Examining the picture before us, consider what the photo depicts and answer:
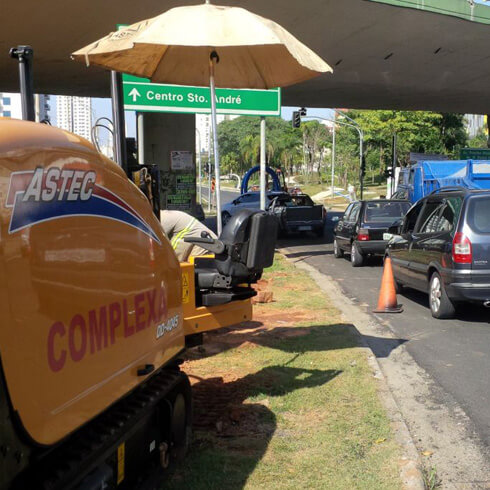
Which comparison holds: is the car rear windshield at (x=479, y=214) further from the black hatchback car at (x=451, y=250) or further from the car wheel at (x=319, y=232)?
the car wheel at (x=319, y=232)

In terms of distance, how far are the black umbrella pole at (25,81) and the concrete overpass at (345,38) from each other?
1061cm

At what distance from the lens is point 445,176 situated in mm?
21172

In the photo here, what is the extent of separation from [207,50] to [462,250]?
408 centimetres

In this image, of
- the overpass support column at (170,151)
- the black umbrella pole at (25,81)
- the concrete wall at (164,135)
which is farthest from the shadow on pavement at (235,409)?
the concrete wall at (164,135)

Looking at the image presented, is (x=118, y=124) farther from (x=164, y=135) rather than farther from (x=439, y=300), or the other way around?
(x=164, y=135)

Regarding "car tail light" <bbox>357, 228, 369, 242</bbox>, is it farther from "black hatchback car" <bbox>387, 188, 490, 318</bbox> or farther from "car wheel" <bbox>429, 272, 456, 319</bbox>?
"car wheel" <bbox>429, 272, 456, 319</bbox>

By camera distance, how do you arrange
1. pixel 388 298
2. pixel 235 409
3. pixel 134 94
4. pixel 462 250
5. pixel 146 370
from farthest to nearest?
pixel 134 94 → pixel 388 298 → pixel 462 250 → pixel 235 409 → pixel 146 370

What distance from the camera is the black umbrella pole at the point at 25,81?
2970 millimetres

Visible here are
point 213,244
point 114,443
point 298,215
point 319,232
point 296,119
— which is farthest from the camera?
point 296,119

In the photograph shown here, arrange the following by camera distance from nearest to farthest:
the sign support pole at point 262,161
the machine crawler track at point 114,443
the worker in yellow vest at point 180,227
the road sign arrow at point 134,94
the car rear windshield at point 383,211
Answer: the machine crawler track at point 114,443, the worker in yellow vest at point 180,227, the road sign arrow at point 134,94, the sign support pole at point 262,161, the car rear windshield at point 383,211

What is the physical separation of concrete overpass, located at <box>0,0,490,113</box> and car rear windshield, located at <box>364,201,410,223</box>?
14.2 ft

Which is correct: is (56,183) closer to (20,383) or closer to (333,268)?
(20,383)

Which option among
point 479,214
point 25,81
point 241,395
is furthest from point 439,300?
point 25,81

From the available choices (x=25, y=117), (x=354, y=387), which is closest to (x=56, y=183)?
(x=25, y=117)
